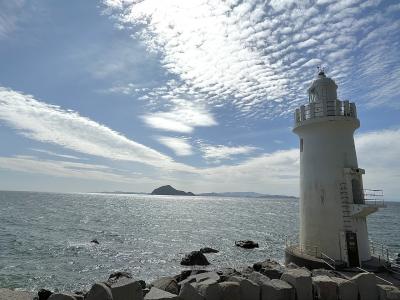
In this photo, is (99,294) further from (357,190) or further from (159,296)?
(357,190)

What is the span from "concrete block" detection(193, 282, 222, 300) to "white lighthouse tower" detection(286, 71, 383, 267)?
319 inches

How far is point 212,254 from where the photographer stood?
34219 mm

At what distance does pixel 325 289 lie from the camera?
9.20 meters

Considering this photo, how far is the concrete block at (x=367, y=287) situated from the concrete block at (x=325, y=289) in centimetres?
72

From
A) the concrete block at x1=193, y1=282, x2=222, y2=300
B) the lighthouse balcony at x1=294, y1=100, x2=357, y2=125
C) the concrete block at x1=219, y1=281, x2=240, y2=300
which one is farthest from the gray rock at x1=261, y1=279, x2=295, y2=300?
the lighthouse balcony at x1=294, y1=100, x2=357, y2=125

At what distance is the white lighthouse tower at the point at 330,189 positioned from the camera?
50.5 ft

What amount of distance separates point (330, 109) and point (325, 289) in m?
9.89

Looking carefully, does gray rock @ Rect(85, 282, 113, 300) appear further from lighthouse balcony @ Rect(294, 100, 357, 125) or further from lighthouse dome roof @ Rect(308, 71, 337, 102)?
lighthouse dome roof @ Rect(308, 71, 337, 102)

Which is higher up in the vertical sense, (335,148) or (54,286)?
(335,148)

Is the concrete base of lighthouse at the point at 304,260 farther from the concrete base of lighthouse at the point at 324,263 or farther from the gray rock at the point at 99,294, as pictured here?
the gray rock at the point at 99,294

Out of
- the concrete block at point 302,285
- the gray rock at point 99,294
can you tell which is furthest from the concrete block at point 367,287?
the gray rock at point 99,294

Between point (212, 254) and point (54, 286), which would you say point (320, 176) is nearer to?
point (54, 286)

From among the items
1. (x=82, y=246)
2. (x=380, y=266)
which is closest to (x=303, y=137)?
(x=380, y=266)

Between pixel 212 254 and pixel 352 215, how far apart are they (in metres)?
21.2
